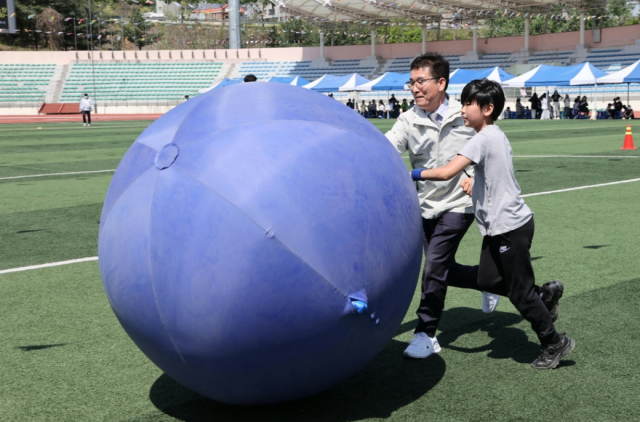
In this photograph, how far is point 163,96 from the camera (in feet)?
198

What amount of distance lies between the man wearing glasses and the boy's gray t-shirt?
30cm

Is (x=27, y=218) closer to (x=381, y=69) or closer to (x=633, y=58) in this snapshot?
(x=633, y=58)

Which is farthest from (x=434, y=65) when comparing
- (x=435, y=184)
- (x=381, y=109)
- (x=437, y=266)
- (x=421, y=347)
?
(x=381, y=109)

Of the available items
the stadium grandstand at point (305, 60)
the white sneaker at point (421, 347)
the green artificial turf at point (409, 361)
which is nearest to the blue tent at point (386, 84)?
the stadium grandstand at point (305, 60)

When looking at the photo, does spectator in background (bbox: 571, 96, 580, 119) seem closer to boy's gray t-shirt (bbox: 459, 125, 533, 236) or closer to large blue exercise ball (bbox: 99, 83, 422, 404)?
boy's gray t-shirt (bbox: 459, 125, 533, 236)

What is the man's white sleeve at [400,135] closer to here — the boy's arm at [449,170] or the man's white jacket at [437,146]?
the man's white jacket at [437,146]

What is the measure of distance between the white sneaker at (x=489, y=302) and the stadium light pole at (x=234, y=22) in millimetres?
65630

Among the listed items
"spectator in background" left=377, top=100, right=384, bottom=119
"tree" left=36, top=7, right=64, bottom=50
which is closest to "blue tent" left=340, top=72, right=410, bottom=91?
"spectator in background" left=377, top=100, right=384, bottom=119

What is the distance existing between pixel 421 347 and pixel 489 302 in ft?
3.46

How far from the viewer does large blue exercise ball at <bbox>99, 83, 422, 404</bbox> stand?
3.25 metres

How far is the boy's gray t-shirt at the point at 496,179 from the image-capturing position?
171 inches

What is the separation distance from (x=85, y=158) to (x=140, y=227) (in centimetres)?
1679

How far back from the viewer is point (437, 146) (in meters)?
4.87

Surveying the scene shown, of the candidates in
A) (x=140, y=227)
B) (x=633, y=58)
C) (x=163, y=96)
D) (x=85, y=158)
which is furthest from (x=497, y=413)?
(x=163, y=96)
